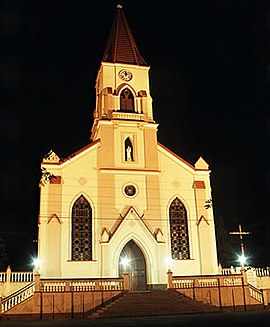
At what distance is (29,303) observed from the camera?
21.1m

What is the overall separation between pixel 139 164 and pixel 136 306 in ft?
35.1

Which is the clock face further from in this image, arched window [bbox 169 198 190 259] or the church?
arched window [bbox 169 198 190 259]

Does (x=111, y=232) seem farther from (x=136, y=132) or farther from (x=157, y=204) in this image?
(x=136, y=132)

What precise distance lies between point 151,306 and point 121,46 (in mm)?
20193

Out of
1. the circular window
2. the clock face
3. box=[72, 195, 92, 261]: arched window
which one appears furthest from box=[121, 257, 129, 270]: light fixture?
the clock face

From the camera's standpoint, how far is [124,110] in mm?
31266

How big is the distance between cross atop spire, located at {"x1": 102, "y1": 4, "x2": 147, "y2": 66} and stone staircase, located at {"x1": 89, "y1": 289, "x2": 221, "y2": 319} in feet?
57.5

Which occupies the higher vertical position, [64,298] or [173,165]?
[173,165]

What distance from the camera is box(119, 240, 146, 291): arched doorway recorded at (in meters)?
27.2

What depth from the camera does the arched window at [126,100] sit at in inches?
1242

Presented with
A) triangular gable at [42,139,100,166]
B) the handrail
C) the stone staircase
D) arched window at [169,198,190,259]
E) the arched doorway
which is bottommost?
the stone staircase

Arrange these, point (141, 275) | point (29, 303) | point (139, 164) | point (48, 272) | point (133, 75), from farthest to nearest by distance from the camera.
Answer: point (133, 75) → point (139, 164) → point (141, 275) → point (48, 272) → point (29, 303)

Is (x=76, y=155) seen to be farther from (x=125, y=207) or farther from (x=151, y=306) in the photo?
(x=151, y=306)

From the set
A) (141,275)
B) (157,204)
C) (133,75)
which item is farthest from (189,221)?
(133,75)
